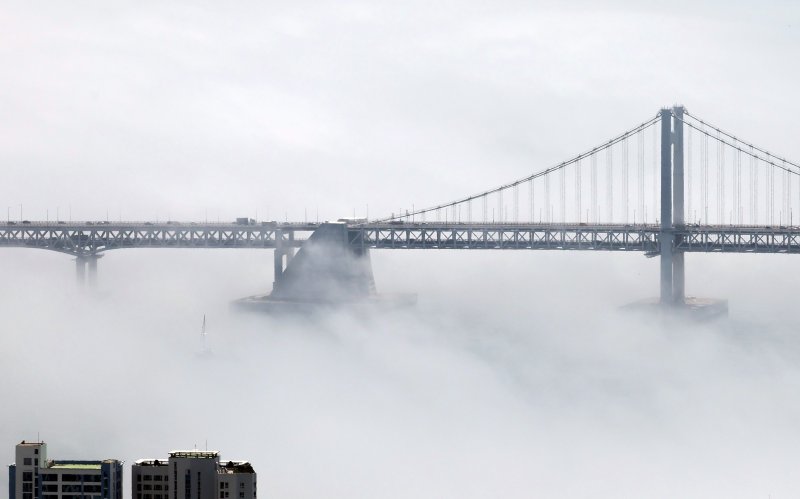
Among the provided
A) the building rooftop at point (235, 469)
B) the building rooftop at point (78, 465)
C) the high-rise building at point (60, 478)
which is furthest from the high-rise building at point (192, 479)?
the building rooftop at point (78, 465)

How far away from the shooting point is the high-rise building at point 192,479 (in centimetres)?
6725

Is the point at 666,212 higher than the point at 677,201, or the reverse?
the point at 677,201

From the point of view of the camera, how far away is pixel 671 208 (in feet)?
420

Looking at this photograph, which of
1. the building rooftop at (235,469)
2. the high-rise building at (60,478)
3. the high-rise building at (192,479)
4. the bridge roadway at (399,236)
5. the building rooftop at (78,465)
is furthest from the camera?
the bridge roadway at (399,236)

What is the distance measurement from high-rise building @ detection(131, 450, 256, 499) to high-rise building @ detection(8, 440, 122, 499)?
95cm

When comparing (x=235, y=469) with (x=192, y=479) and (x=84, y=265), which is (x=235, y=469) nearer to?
(x=192, y=479)

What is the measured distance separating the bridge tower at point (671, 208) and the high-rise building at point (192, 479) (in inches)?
2451

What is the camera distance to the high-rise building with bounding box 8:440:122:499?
68375 mm

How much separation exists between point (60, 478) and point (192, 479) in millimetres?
4966

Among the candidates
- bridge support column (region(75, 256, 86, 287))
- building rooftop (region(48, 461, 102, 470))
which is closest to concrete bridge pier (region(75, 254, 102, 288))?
bridge support column (region(75, 256, 86, 287))

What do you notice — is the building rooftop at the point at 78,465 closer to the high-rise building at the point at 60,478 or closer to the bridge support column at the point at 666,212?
the high-rise building at the point at 60,478

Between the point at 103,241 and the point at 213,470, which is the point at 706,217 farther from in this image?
the point at 213,470

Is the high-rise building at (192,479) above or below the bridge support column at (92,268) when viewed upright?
below

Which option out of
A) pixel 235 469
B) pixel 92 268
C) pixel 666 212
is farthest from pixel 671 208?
pixel 235 469
